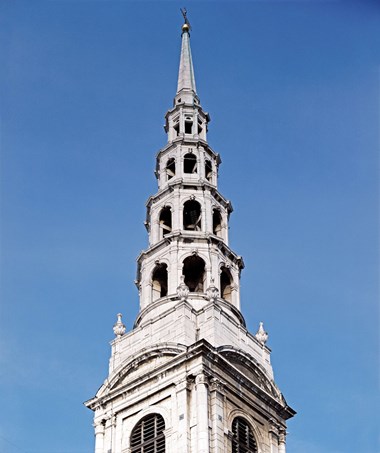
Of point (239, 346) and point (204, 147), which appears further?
point (204, 147)

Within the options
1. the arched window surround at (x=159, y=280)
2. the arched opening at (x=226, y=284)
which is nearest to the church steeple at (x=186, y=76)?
the arched opening at (x=226, y=284)

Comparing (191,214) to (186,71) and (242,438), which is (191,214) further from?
(242,438)

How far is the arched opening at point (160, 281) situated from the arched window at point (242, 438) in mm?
11474

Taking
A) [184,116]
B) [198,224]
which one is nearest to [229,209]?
[198,224]

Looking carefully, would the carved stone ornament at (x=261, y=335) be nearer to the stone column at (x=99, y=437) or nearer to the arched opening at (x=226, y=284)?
the arched opening at (x=226, y=284)

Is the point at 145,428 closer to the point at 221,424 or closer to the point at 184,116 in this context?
the point at 221,424

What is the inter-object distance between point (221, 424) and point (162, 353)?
560cm

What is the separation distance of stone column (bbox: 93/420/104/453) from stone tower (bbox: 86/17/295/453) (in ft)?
0.17

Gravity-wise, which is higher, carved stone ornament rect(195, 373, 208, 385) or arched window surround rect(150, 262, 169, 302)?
arched window surround rect(150, 262, 169, 302)

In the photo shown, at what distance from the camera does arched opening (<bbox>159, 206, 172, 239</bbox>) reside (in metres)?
67.5

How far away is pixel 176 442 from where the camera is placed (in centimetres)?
5209

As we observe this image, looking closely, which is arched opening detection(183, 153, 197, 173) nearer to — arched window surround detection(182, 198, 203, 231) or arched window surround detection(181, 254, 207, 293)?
arched window surround detection(182, 198, 203, 231)

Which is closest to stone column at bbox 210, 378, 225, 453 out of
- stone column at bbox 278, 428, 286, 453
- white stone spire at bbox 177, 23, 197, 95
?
stone column at bbox 278, 428, 286, 453

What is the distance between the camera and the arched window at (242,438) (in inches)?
2100
